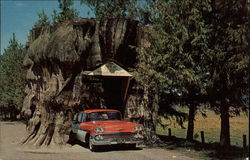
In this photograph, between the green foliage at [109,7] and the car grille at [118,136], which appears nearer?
the car grille at [118,136]

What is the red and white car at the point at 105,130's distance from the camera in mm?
12562

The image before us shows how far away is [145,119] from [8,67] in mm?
31861

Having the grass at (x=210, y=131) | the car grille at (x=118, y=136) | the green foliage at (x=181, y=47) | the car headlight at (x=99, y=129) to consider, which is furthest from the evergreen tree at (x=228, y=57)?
the car headlight at (x=99, y=129)

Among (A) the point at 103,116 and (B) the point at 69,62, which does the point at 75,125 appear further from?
(B) the point at 69,62

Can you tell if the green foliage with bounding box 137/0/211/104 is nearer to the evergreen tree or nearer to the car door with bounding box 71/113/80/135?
the evergreen tree

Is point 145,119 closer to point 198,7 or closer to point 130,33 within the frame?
point 130,33

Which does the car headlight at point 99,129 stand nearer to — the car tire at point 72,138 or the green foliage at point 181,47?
the green foliage at point 181,47

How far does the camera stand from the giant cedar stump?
15641 mm

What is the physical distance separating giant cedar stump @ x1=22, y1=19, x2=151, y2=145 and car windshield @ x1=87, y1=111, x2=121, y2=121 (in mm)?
2055

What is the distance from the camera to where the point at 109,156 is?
11.8m

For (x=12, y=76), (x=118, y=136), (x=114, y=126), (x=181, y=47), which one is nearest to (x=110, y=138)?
(x=118, y=136)

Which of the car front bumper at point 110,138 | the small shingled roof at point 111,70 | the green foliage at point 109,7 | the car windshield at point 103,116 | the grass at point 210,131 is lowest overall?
the grass at point 210,131

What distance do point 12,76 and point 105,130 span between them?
32.5 metres

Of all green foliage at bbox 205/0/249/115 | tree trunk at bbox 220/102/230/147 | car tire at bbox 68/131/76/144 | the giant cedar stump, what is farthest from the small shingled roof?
tree trunk at bbox 220/102/230/147
